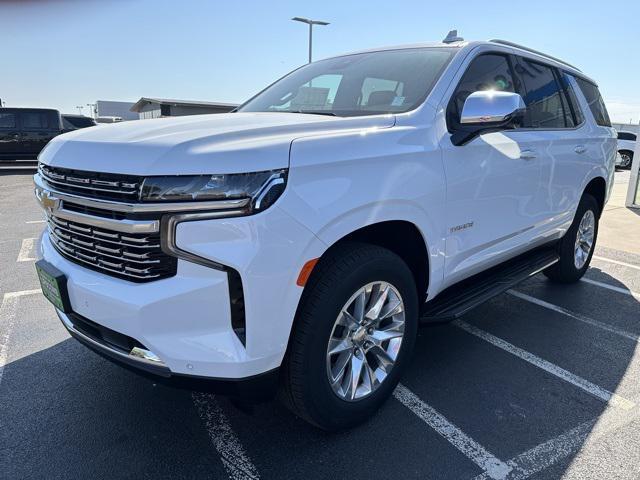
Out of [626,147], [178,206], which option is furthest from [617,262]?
[626,147]

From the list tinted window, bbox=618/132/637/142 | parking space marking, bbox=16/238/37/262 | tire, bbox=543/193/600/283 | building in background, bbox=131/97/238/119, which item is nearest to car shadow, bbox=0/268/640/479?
tire, bbox=543/193/600/283

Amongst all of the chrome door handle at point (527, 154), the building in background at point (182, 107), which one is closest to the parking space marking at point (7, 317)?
the chrome door handle at point (527, 154)

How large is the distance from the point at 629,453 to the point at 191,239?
91.4 inches

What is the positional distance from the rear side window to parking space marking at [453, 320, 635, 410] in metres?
2.58

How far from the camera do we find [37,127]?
16.2 meters

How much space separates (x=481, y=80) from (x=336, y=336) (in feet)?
6.47

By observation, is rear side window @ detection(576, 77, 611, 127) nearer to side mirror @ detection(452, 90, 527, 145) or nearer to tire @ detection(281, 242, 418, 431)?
side mirror @ detection(452, 90, 527, 145)

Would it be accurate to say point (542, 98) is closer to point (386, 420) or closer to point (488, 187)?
point (488, 187)

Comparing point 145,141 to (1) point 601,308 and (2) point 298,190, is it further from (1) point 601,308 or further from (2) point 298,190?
(1) point 601,308

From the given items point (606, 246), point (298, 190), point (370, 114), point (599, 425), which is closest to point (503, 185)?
point (370, 114)

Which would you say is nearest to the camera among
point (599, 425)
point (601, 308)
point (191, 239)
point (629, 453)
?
point (191, 239)

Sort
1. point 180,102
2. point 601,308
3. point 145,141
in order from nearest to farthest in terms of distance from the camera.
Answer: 1. point 145,141
2. point 601,308
3. point 180,102

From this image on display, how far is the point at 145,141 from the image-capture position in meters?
1.96

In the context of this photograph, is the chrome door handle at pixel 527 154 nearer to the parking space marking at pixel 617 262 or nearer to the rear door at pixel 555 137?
the rear door at pixel 555 137
